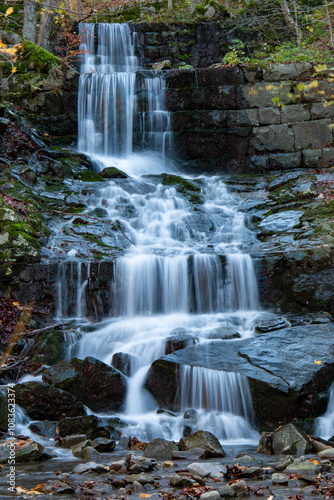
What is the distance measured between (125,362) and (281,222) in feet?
17.2

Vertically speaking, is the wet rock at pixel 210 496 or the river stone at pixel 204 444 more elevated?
the wet rock at pixel 210 496

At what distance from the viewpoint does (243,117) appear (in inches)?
556

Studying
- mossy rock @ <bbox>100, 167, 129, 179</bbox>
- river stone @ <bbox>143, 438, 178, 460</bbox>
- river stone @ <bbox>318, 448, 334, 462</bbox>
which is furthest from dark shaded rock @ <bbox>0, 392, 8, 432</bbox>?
mossy rock @ <bbox>100, 167, 129, 179</bbox>

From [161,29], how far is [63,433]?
56.1 ft

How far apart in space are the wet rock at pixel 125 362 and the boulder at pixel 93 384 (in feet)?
1.57

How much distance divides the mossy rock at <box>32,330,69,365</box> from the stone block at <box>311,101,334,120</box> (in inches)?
407

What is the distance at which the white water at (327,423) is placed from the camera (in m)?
5.48

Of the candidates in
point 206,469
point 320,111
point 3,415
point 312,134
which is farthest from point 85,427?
point 320,111

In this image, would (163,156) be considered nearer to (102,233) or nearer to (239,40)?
(102,233)

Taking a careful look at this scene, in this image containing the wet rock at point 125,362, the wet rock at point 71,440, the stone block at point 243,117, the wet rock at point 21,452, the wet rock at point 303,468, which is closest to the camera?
the wet rock at point 303,468

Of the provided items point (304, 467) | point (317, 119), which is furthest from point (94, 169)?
point (304, 467)

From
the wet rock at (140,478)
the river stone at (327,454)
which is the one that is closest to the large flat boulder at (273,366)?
the river stone at (327,454)

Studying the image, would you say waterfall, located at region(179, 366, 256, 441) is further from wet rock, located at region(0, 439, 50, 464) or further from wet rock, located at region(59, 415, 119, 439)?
wet rock, located at region(0, 439, 50, 464)

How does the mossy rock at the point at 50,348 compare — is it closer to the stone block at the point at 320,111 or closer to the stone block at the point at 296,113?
the stone block at the point at 296,113
